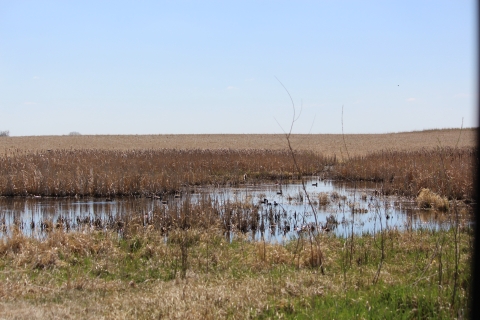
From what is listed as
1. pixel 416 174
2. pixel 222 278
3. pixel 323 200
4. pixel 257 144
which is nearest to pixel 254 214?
pixel 323 200

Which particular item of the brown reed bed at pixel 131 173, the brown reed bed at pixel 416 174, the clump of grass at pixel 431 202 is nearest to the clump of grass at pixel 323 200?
the brown reed bed at pixel 416 174

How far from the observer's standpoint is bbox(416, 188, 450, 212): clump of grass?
1494cm

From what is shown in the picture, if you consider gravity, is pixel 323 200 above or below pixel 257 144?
below

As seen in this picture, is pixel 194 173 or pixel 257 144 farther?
pixel 257 144

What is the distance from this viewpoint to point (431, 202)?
50.5ft

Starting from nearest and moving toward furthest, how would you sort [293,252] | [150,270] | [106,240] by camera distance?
1. [150,270]
2. [293,252]
3. [106,240]

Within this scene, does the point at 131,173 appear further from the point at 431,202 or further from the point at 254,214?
the point at 431,202

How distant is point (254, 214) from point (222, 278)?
19.1ft

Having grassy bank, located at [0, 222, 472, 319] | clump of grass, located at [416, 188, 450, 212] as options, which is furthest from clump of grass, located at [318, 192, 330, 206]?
grassy bank, located at [0, 222, 472, 319]

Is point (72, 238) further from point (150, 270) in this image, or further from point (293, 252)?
point (293, 252)

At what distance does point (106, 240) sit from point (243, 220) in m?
4.18

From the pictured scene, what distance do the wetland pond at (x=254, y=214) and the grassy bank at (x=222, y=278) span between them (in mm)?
976

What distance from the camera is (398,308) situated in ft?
17.8

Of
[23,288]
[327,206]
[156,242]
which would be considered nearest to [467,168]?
[327,206]
